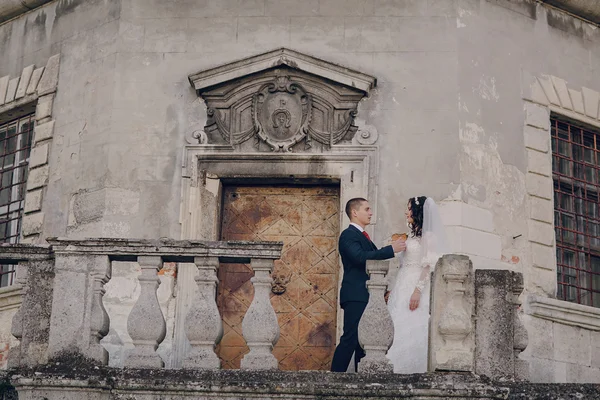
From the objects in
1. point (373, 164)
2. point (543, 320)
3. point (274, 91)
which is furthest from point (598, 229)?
point (274, 91)

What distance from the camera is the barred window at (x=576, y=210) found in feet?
46.2

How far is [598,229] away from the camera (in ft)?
47.7

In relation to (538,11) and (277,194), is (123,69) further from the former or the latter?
(538,11)

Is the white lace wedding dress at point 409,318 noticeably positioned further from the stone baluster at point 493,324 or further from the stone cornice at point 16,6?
the stone cornice at point 16,6

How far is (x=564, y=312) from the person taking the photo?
43.7 feet

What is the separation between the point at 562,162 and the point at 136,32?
5.28 m

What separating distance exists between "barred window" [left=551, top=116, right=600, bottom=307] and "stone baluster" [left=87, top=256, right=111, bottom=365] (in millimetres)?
6320

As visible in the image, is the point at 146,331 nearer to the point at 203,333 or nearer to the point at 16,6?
the point at 203,333

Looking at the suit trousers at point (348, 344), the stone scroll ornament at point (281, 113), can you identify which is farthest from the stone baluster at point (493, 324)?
the stone scroll ornament at point (281, 113)

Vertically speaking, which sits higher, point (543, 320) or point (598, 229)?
point (598, 229)

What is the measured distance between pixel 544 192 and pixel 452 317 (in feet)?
16.4

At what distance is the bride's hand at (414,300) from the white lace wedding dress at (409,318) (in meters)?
0.03

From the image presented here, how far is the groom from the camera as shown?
410 inches

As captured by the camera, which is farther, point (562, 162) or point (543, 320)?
point (562, 162)
